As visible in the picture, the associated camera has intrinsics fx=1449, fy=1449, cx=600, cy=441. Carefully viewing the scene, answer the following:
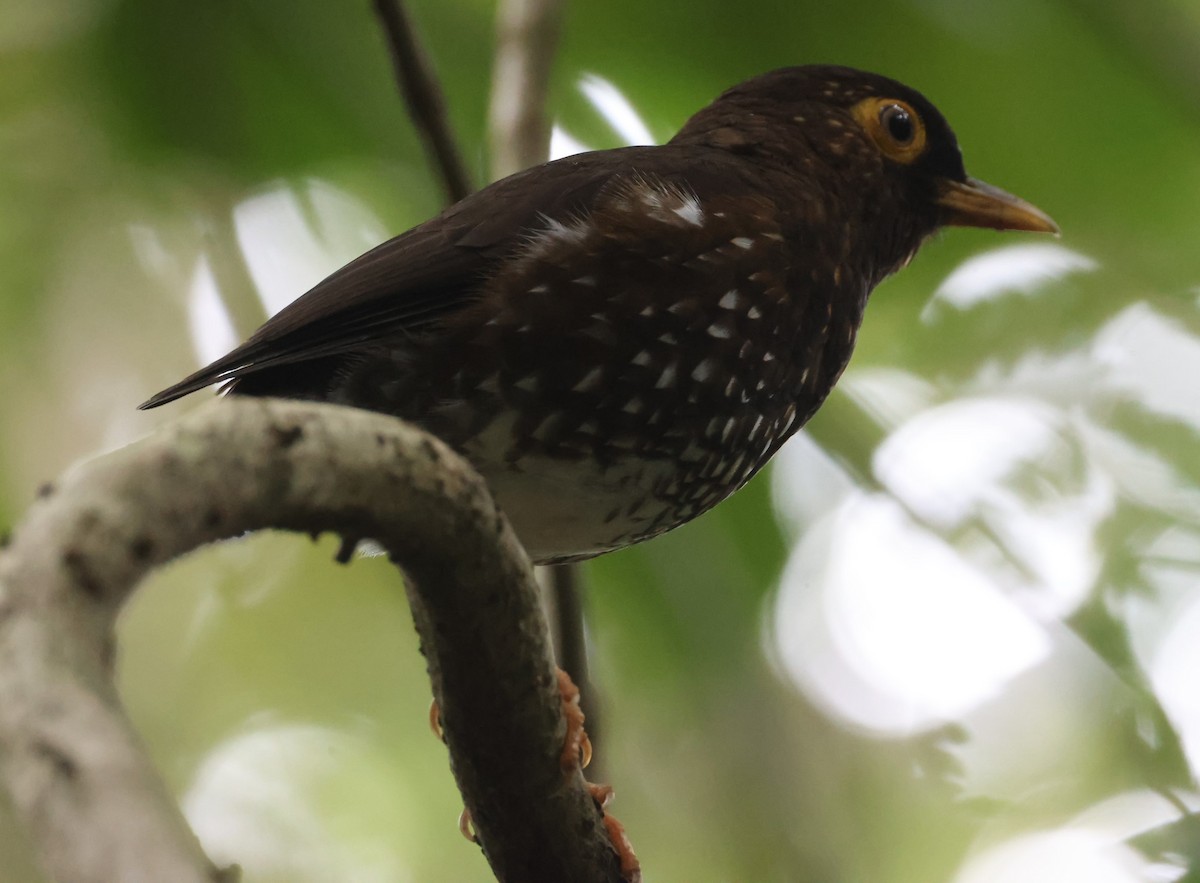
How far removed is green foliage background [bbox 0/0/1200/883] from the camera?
4703 mm

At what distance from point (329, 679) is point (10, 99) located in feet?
8.94

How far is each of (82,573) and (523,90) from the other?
276cm

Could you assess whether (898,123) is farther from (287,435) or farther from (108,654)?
(108,654)

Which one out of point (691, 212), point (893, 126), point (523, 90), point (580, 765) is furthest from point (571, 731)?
point (893, 126)

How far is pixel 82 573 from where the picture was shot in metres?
1.40

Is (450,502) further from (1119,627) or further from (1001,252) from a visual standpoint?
(1001,252)

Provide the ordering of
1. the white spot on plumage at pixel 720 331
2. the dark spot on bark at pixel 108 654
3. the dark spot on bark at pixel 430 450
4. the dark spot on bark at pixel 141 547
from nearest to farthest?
the dark spot on bark at pixel 108 654 < the dark spot on bark at pixel 141 547 < the dark spot on bark at pixel 430 450 < the white spot on plumage at pixel 720 331

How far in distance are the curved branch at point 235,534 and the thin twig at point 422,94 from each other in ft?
5.37

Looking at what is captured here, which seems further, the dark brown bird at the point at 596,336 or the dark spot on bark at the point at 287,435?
the dark brown bird at the point at 596,336

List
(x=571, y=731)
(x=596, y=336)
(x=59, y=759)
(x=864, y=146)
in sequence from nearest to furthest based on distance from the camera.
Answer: (x=59, y=759) < (x=571, y=731) < (x=596, y=336) < (x=864, y=146)

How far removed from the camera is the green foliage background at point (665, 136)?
4.70 meters

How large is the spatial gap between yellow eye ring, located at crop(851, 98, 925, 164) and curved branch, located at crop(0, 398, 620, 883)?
209 centimetres

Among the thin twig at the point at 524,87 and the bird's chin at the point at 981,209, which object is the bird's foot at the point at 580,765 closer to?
the thin twig at the point at 524,87

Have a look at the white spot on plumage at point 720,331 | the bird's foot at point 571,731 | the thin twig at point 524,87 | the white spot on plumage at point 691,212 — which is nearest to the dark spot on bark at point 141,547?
the bird's foot at point 571,731
